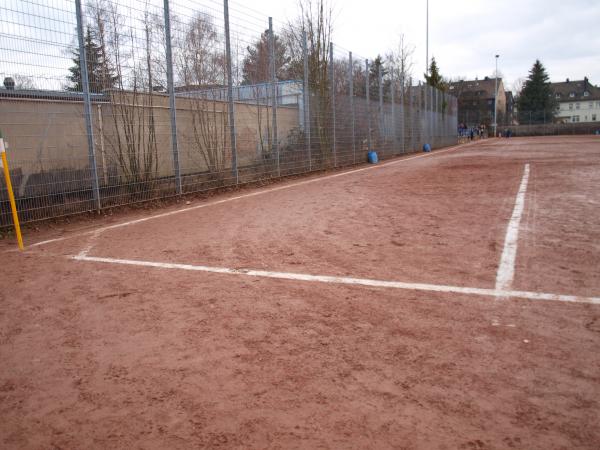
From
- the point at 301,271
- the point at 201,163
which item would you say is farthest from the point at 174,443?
the point at 201,163

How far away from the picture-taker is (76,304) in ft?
11.1

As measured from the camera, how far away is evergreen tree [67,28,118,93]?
6.89m

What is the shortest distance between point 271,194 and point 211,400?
7.09m

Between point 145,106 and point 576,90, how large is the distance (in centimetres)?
11068

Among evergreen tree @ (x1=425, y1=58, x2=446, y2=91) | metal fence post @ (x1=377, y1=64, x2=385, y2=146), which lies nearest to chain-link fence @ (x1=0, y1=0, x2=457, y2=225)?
metal fence post @ (x1=377, y1=64, x2=385, y2=146)

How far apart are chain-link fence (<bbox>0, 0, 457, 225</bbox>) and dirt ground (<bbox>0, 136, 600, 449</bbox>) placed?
2.04 meters

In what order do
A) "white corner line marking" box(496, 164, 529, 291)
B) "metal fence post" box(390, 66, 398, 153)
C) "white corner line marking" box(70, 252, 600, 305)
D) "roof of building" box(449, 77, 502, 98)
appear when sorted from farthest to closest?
"roof of building" box(449, 77, 502, 98) → "metal fence post" box(390, 66, 398, 153) → "white corner line marking" box(496, 164, 529, 291) → "white corner line marking" box(70, 252, 600, 305)

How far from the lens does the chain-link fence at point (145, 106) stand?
6.26 meters

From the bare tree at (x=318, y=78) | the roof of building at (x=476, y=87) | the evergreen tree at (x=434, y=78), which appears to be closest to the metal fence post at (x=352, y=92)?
the bare tree at (x=318, y=78)

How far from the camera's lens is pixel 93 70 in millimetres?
7176

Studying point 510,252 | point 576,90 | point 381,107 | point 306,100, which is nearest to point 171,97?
point 306,100

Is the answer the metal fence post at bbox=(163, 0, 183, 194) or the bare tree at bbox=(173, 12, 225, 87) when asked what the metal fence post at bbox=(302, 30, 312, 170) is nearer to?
the bare tree at bbox=(173, 12, 225, 87)

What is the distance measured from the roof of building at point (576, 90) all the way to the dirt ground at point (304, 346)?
105893 mm

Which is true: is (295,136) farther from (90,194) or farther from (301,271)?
(301,271)
